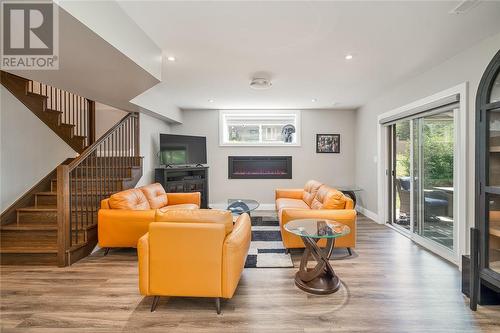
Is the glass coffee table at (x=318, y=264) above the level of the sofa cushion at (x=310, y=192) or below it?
below

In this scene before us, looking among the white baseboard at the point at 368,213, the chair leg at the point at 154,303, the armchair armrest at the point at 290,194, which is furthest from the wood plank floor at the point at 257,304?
the armchair armrest at the point at 290,194

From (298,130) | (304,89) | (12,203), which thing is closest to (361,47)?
(304,89)

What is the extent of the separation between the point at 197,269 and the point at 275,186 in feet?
14.6

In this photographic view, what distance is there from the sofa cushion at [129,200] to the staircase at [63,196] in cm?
45

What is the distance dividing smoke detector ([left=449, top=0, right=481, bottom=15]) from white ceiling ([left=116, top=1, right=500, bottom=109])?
0.06m

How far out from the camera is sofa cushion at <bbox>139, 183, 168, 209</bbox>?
4.08 metres

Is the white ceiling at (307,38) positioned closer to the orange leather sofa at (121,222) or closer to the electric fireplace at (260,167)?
the orange leather sofa at (121,222)

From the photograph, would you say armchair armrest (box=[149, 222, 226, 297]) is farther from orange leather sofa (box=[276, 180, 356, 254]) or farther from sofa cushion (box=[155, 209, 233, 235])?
orange leather sofa (box=[276, 180, 356, 254])

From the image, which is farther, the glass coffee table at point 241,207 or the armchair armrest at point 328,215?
the glass coffee table at point 241,207

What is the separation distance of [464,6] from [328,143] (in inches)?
172

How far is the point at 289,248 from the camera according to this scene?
341 cm

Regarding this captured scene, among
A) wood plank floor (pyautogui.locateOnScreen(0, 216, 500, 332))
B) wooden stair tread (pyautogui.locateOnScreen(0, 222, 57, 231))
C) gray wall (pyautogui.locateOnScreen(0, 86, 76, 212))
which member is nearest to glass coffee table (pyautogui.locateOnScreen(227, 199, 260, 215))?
wood plank floor (pyautogui.locateOnScreen(0, 216, 500, 332))

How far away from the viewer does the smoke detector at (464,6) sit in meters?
1.95

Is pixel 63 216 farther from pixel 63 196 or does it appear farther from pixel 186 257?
pixel 186 257
